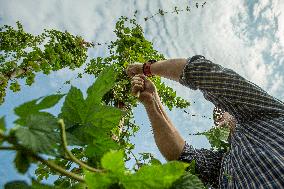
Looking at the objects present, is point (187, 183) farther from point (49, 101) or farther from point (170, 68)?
point (170, 68)

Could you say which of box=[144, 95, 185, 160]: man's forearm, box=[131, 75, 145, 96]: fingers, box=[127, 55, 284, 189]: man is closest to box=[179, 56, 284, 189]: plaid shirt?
box=[127, 55, 284, 189]: man

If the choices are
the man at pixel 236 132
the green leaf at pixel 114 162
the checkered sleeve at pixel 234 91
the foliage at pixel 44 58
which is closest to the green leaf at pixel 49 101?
the green leaf at pixel 114 162

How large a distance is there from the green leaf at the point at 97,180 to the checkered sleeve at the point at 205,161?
80.4 inches

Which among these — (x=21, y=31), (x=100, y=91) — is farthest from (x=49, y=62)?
(x=100, y=91)

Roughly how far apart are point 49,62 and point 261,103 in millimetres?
7977

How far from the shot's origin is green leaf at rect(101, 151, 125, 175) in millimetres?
353

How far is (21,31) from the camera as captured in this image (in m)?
12.6

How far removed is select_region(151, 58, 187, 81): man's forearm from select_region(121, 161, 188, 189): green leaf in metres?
1.93

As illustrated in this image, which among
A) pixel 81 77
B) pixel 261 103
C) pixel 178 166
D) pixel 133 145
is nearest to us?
pixel 178 166

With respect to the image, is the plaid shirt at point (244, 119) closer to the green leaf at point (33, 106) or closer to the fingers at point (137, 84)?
the fingers at point (137, 84)

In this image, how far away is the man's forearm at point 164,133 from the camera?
8.17ft

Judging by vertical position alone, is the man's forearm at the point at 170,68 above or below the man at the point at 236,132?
above

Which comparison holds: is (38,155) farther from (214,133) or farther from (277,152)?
(214,133)

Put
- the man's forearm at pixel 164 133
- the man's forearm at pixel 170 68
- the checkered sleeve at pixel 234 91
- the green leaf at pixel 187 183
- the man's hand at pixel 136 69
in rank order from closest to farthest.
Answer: the green leaf at pixel 187 183
the checkered sleeve at pixel 234 91
the man's forearm at pixel 170 68
the man's forearm at pixel 164 133
the man's hand at pixel 136 69
